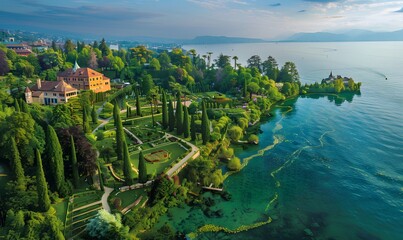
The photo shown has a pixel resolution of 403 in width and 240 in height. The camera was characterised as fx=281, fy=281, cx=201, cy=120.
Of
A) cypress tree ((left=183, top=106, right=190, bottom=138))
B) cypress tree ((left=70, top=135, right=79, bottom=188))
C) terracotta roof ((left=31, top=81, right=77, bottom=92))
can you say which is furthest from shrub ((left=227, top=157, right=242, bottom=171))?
terracotta roof ((left=31, top=81, right=77, bottom=92))

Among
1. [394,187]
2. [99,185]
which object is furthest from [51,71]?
[394,187]

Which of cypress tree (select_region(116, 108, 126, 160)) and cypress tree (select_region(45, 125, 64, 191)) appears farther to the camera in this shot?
cypress tree (select_region(116, 108, 126, 160))

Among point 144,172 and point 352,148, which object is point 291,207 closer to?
point 144,172

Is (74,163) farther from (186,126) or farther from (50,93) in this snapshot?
(50,93)

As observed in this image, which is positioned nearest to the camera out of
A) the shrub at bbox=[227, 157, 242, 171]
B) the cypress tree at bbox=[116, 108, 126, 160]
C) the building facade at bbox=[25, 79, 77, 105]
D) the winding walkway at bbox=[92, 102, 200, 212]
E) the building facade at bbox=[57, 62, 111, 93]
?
the winding walkway at bbox=[92, 102, 200, 212]

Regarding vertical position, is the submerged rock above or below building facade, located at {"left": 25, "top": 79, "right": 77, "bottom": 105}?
below

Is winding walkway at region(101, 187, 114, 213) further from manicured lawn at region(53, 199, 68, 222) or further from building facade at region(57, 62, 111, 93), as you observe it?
building facade at region(57, 62, 111, 93)

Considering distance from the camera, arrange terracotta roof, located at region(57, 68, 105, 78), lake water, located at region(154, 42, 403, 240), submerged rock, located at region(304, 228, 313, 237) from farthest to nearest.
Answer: terracotta roof, located at region(57, 68, 105, 78) < lake water, located at region(154, 42, 403, 240) < submerged rock, located at region(304, 228, 313, 237)
